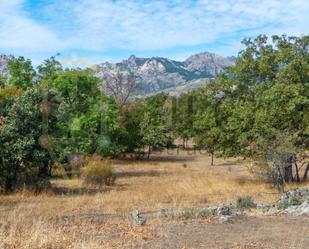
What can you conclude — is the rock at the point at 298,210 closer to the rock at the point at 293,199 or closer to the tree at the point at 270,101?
the rock at the point at 293,199

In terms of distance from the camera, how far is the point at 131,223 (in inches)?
600

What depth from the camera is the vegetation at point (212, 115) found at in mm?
26828

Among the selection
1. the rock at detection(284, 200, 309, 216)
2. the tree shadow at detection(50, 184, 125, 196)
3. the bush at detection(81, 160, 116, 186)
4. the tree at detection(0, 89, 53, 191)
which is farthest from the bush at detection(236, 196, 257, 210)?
the bush at detection(81, 160, 116, 186)

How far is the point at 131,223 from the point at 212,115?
22595 millimetres

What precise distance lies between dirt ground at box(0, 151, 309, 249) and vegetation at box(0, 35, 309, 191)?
7.33ft

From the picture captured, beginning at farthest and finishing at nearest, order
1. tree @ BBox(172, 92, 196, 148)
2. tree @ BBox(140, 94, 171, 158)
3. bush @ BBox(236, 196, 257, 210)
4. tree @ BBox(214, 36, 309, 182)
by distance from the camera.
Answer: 1. tree @ BBox(172, 92, 196, 148)
2. tree @ BBox(140, 94, 171, 158)
3. tree @ BBox(214, 36, 309, 182)
4. bush @ BBox(236, 196, 257, 210)

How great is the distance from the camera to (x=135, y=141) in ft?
194

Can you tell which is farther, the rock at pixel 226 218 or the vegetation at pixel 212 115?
the vegetation at pixel 212 115

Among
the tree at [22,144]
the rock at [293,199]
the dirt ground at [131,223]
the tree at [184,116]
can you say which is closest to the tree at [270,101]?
the dirt ground at [131,223]

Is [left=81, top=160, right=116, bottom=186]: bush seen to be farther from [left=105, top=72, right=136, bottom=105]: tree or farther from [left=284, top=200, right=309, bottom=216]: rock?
[left=105, top=72, right=136, bottom=105]: tree

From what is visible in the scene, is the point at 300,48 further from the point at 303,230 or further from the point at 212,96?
the point at 303,230

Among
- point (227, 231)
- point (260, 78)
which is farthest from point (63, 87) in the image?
point (227, 231)

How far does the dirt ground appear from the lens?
11.8m

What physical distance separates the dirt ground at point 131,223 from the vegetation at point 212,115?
2234 mm
